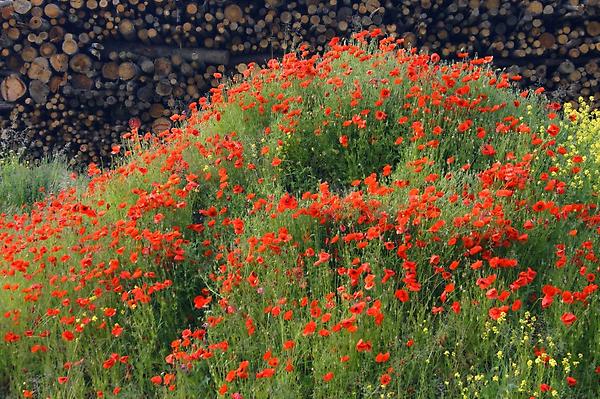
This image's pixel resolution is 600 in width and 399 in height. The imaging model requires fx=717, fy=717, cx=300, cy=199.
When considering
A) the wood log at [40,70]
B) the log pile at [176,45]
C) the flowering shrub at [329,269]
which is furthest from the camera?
the wood log at [40,70]

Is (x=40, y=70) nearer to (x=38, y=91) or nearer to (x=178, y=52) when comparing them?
(x=38, y=91)

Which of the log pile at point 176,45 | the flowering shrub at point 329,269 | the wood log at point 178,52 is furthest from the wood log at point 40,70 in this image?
the flowering shrub at point 329,269

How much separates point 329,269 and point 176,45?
5.53 meters

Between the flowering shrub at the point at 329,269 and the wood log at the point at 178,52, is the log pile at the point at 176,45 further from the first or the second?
the flowering shrub at the point at 329,269

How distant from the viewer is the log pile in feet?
26.1

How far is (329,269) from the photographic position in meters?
3.46

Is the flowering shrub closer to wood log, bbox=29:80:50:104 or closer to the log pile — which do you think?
the log pile

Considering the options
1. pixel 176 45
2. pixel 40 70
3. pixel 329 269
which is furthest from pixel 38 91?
pixel 329 269

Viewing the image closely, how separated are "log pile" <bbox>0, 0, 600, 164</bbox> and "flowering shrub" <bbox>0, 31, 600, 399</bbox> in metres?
3.18

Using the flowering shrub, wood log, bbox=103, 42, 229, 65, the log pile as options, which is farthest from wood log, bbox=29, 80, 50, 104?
the flowering shrub

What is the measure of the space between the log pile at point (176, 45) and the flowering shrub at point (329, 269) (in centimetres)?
318

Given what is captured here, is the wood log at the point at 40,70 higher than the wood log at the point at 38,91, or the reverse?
the wood log at the point at 40,70

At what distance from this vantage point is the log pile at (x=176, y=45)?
26.1 ft

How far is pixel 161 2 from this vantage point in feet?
26.7
